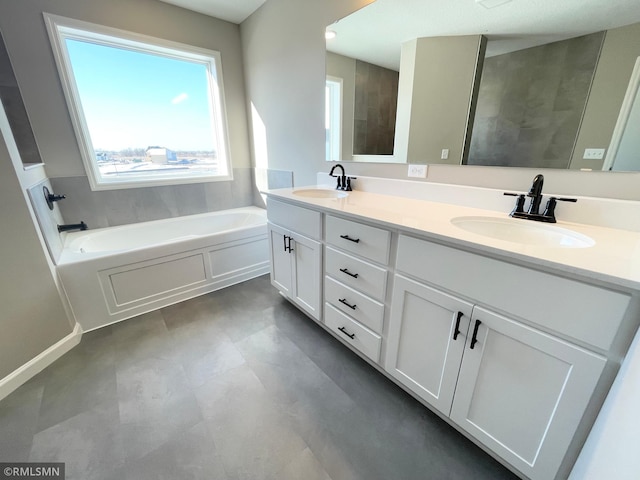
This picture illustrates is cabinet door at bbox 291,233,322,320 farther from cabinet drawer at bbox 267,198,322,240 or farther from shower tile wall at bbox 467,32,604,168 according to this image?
shower tile wall at bbox 467,32,604,168

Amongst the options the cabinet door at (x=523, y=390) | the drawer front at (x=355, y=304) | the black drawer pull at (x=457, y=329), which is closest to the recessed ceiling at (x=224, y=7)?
the drawer front at (x=355, y=304)

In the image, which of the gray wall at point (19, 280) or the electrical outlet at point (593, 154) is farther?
the gray wall at point (19, 280)

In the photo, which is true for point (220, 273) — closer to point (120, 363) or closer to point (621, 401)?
point (120, 363)

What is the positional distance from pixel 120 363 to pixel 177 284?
0.69 metres

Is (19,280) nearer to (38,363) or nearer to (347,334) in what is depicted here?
(38,363)

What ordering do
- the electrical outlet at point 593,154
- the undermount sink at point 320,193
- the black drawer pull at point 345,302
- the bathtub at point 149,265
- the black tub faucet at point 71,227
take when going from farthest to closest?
1. the black tub faucet at point 71,227
2. the undermount sink at point 320,193
3. the bathtub at point 149,265
4. the black drawer pull at point 345,302
5. the electrical outlet at point 593,154

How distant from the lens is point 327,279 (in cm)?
151

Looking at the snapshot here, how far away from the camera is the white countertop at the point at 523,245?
657mm

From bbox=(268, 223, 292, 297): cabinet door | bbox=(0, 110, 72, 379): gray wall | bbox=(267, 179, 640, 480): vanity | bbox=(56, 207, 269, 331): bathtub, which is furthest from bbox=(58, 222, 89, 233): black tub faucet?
bbox=(267, 179, 640, 480): vanity

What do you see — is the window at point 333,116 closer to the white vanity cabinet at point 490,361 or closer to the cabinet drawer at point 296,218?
the cabinet drawer at point 296,218

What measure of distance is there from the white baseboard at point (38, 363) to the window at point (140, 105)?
51.9 inches

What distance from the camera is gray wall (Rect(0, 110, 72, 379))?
1308 millimetres

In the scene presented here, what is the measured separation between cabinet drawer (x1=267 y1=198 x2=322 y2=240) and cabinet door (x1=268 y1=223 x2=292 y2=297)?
2.8 inches

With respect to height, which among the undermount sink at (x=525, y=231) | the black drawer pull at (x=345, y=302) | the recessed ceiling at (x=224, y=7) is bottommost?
the black drawer pull at (x=345, y=302)
